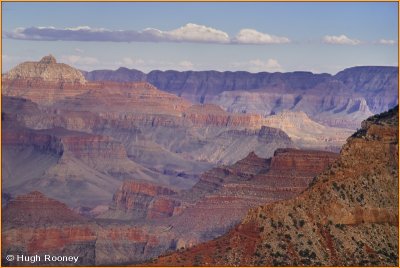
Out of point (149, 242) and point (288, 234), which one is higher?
point (288, 234)

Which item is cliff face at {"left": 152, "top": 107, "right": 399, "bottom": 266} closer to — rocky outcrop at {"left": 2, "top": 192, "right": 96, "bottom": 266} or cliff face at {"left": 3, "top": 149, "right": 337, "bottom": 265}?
rocky outcrop at {"left": 2, "top": 192, "right": 96, "bottom": 266}

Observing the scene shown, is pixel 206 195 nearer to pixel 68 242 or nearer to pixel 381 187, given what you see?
pixel 68 242

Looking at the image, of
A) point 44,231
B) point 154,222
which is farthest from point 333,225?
point 154,222

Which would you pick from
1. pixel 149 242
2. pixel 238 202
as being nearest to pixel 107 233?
pixel 149 242

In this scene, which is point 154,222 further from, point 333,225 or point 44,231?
point 333,225

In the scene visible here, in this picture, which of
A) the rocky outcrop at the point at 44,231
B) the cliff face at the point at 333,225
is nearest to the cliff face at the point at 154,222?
the rocky outcrop at the point at 44,231

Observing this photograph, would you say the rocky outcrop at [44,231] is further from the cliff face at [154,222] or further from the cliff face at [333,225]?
the cliff face at [333,225]

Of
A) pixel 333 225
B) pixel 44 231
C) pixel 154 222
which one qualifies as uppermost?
pixel 333 225

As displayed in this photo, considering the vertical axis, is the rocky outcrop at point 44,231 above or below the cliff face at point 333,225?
below

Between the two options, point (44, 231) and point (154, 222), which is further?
point (154, 222)
